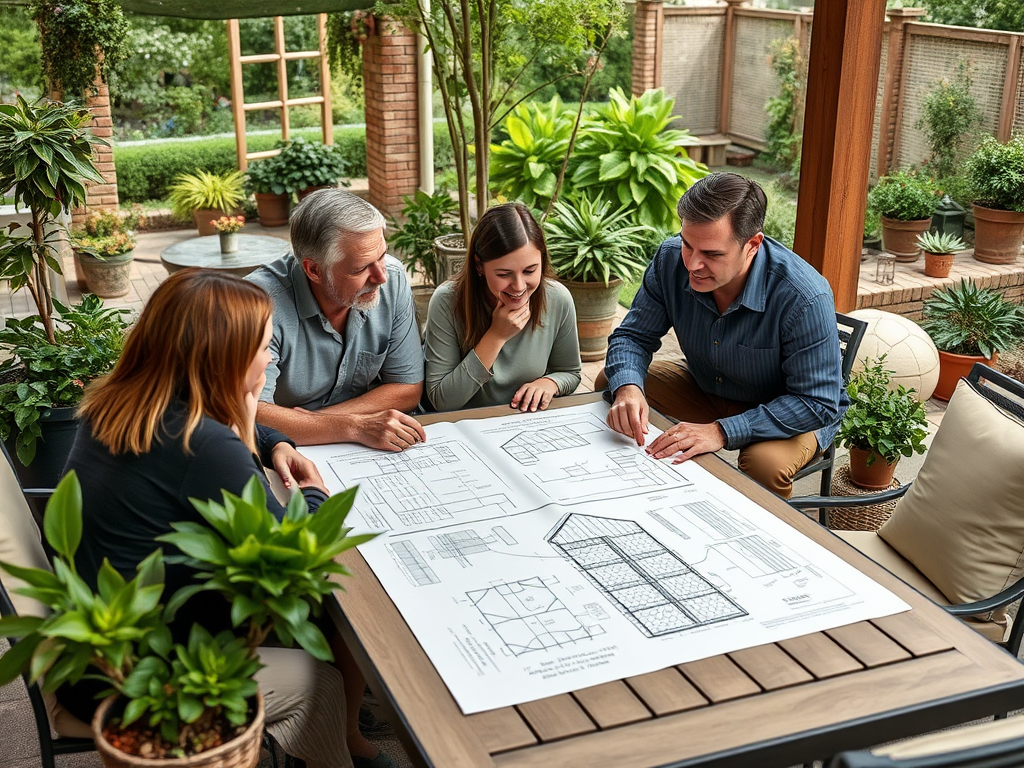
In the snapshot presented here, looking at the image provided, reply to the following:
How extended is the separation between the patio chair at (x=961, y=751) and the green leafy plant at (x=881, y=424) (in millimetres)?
2440

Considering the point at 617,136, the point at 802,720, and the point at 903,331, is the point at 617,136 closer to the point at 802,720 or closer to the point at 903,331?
the point at 903,331

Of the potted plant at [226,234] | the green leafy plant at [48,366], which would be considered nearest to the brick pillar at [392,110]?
the potted plant at [226,234]

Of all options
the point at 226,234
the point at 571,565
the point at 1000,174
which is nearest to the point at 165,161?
the point at 226,234

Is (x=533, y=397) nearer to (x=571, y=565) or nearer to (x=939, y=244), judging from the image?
(x=571, y=565)

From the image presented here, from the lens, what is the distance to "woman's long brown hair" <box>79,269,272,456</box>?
181 cm

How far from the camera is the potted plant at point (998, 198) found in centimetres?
561

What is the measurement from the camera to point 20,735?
2.58 metres

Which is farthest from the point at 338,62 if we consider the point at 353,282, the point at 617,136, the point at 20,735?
the point at 20,735

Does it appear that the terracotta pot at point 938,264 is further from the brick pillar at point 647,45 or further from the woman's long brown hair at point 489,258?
the brick pillar at point 647,45

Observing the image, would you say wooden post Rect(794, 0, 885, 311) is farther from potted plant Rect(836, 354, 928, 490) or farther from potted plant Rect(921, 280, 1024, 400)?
potted plant Rect(836, 354, 928, 490)

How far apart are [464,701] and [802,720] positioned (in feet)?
1.67

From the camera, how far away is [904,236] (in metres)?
6.04

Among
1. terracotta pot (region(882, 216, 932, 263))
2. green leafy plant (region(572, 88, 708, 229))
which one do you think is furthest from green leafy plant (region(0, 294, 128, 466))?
terracotta pot (region(882, 216, 932, 263))

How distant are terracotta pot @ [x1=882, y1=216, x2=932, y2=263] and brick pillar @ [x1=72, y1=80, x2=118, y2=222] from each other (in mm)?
5284
